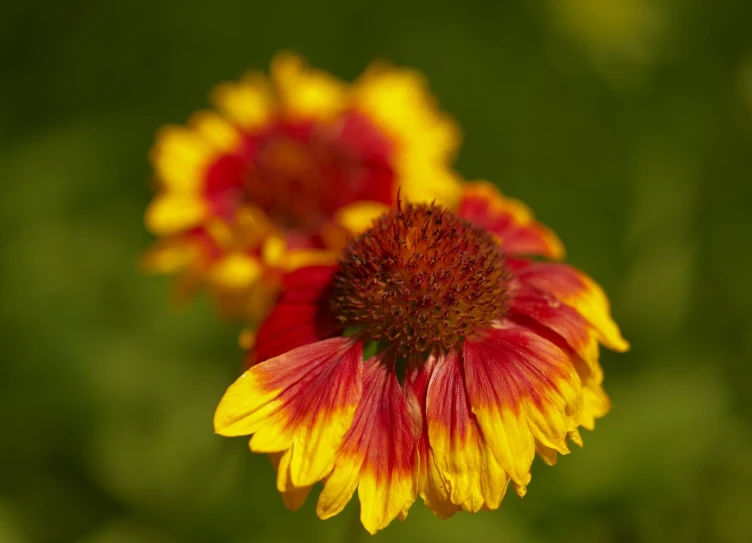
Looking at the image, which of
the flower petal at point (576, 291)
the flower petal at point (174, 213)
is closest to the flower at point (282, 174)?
the flower petal at point (174, 213)

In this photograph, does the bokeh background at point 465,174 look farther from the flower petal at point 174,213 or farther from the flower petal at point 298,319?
the flower petal at point 174,213

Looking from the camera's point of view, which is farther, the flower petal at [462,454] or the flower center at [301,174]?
the flower center at [301,174]

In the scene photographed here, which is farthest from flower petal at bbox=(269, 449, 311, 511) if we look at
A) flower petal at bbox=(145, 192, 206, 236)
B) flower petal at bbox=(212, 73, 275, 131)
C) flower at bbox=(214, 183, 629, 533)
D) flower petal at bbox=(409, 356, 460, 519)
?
flower petal at bbox=(212, 73, 275, 131)

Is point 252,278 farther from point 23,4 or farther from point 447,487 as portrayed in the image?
point 23,4

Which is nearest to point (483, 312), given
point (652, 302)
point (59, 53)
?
point (652, 302)

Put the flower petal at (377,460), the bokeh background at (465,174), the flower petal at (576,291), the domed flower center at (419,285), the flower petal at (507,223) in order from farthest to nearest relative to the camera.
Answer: the bokeh background at (465,174), the flower petal at (507,223), the flower petal at (576,291), the domed flower center at (419,285), the flower petal at (377,460)

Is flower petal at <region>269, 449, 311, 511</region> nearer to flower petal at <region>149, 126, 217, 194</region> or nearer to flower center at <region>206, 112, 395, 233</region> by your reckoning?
flower center at <region>206, 112, 395, 233</region>
